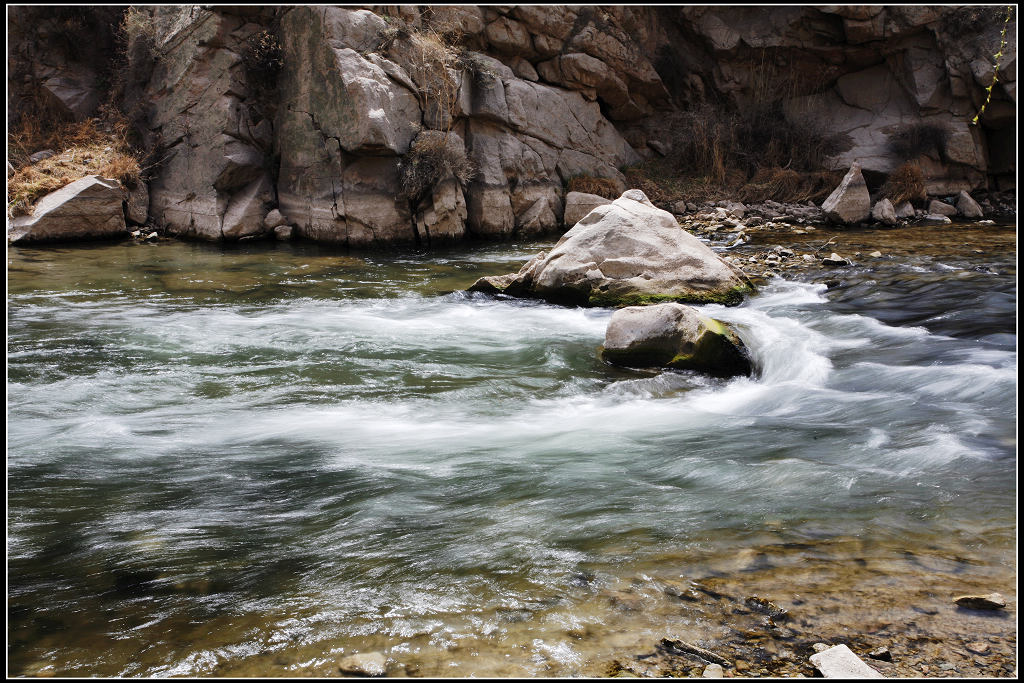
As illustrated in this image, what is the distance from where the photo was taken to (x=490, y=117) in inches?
534

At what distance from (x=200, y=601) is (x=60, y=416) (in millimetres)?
3021

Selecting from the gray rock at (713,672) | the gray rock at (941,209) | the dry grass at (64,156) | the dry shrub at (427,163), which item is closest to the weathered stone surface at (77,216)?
the dry grass at (64,156)

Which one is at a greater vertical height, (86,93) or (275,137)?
(86,93)

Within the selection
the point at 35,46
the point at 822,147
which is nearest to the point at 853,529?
the point at 822,147

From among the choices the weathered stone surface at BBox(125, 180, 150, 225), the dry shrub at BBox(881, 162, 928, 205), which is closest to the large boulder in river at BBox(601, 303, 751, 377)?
the weathered stone surface at BBox(125, 180, 150, 225)

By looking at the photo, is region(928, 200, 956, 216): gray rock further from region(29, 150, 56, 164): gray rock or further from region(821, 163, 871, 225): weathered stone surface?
region(29, 150, 56, 164): gray rock

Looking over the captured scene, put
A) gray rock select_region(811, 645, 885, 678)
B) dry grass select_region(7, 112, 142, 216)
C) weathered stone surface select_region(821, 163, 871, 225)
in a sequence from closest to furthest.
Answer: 1. gray rock select_region(811, 645, 885, 678)
2. dry grass select_region(7, 112, 142, 216)
3. weathered stone surface select_region(821, 163, 871, 225)

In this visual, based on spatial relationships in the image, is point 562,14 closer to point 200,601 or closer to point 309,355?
point 309,355

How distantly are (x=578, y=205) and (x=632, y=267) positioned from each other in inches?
249

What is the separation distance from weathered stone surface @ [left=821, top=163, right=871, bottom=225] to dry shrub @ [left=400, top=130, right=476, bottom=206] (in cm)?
715

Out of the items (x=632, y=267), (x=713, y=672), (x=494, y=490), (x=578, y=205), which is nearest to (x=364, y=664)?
(x=713, y=672)

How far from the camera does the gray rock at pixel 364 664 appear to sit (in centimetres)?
222

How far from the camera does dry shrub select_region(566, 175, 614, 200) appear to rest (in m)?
14.6

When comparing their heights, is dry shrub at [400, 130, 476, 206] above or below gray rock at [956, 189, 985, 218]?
above
